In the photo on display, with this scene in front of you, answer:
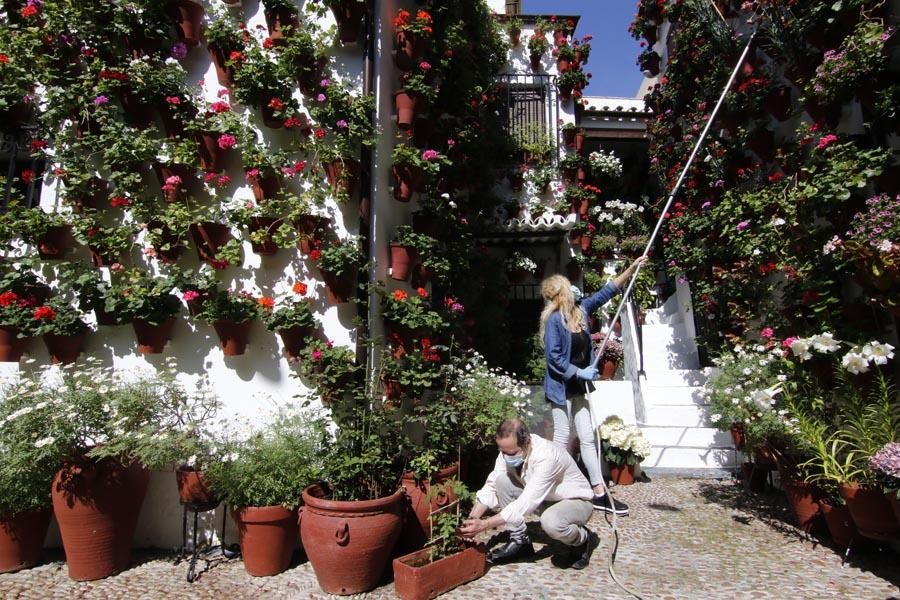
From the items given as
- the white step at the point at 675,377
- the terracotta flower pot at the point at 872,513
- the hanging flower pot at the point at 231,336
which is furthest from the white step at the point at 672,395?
the hanging flower pot at the point at 231,336

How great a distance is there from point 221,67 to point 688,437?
583 centimetres

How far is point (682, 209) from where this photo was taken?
21.2ft

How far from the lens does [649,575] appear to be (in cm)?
323

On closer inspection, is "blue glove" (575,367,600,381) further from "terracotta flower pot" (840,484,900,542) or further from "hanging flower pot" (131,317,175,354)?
"hanging flower pot" (131,317,175,354)

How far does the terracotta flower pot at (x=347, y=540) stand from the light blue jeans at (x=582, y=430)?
1.68m

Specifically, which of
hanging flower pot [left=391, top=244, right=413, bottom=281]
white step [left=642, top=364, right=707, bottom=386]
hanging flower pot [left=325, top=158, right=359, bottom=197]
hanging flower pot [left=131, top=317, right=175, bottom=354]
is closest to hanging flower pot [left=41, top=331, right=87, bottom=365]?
hanging flower pot [left=131, top=317, right=175, bottom=354]

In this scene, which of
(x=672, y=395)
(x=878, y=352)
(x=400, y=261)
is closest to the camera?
(x=878, y=352)

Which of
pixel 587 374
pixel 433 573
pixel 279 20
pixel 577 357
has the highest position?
pixel 279 20

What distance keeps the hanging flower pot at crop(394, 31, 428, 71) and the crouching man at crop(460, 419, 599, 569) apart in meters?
3.62

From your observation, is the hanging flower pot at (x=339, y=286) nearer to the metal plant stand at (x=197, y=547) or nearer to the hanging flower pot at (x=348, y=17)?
the metal plant stand at (x=197, y=547)

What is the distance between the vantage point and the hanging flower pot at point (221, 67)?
13.9 feet

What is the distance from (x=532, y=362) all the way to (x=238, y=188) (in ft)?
15.8

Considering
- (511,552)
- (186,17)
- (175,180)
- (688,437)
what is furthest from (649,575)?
(186,17)

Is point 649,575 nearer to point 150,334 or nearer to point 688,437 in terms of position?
point 688,437
